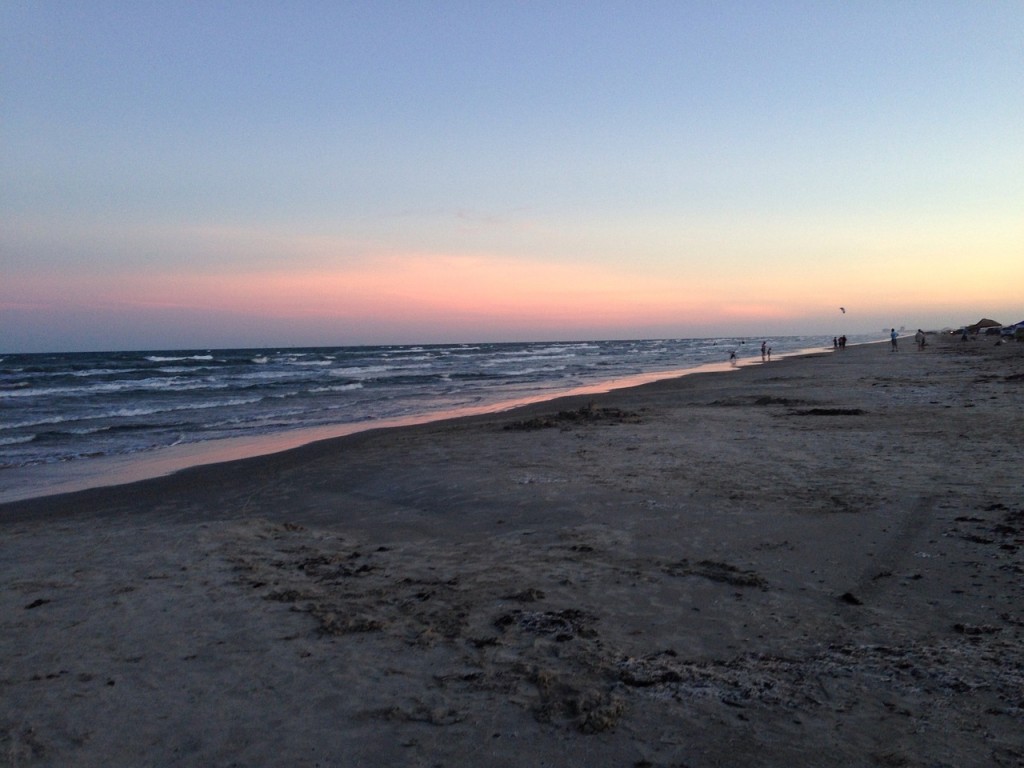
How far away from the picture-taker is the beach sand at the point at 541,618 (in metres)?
3.65

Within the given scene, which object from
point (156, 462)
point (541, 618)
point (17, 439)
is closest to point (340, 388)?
point (17, 439)

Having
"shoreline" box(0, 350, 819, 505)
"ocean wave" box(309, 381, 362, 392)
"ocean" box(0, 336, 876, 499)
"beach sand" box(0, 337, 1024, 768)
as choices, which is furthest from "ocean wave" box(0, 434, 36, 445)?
"ocean wave" box(309, 381, 362, 392)

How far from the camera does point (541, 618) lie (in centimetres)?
516

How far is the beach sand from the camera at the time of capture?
3.65 metres

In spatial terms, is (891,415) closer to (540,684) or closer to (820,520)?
(820,520)

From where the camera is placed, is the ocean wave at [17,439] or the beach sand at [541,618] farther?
the ocean wave at [17,439]

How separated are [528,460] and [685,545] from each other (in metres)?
5.25

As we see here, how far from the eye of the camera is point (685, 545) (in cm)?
678

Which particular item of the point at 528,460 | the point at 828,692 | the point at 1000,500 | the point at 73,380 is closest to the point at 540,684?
the point at 828,692

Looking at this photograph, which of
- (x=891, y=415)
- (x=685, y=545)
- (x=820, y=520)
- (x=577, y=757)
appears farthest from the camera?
(x=891, y=415)

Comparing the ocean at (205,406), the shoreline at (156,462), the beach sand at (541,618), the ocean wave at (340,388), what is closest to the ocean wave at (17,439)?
the ocean at (205,406)

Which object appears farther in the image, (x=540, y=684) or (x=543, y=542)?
(x=543, y=542)

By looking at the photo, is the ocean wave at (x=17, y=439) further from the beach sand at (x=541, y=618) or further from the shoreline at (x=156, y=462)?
the beach sand at (x=541, y=618)

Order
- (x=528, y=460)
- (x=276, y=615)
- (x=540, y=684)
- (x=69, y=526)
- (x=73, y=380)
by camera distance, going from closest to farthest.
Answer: (x=540, y=684) → (x=276, y=615) → (x=69, y=526) → (x=528, y=460) → (x=73, y=380)
